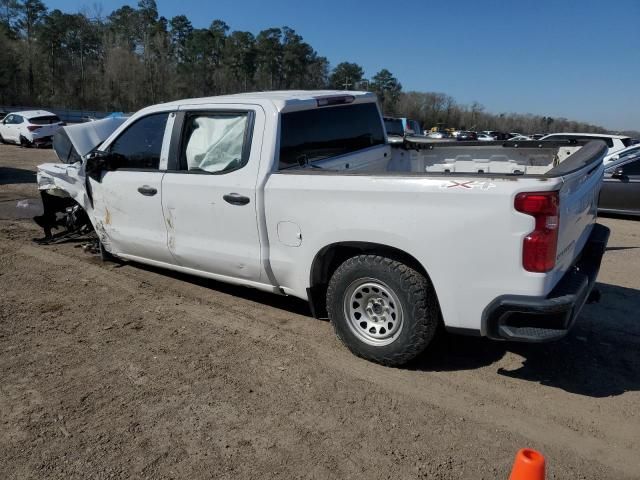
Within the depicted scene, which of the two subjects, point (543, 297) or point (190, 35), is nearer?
point (543, 297)

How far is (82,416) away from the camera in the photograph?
3213 millimetres

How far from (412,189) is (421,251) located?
39 cm

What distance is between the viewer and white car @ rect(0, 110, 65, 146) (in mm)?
24031

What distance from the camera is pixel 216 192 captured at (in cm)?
430

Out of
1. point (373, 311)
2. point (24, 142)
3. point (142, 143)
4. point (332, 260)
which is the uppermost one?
point (142, 143)

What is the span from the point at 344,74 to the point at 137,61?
116 ft

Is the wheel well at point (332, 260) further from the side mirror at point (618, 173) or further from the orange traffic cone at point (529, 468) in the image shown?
the side mirror at point (618, 173)

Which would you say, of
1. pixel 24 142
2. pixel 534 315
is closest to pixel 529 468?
pixel 534 315

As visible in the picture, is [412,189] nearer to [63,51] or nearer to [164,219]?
[164,219]

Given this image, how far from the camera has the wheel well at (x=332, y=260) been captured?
3555 millimetres

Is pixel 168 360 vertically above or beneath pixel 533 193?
beneath

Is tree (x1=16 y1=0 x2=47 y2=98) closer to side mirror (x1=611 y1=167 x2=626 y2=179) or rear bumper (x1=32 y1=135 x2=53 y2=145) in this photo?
rear bumper (x1=32 y1=135 x2=53 y2=145)

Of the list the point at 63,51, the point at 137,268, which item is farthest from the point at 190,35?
the point at 137,268

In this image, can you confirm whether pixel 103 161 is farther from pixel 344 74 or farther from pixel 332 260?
pixel 344 74
